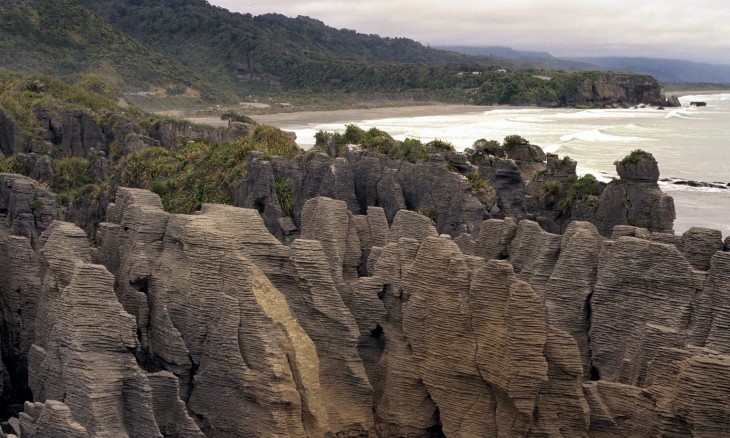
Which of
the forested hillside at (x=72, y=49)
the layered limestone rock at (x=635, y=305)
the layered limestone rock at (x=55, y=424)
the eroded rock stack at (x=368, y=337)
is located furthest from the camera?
the forested hillside at (x=72, y=49)

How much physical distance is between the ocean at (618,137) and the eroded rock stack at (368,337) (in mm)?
27073

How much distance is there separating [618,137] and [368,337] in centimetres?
6996

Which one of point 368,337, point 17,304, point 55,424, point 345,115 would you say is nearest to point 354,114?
point 345,115

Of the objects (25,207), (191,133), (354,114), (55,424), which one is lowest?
(354,114)

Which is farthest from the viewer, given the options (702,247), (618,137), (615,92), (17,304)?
(615,92)

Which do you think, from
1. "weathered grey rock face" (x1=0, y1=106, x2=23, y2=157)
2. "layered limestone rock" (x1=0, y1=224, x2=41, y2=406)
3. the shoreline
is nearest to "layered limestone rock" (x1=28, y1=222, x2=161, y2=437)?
"layered limestone rock" (x1=0, y1=224, x2=41, y2=406)

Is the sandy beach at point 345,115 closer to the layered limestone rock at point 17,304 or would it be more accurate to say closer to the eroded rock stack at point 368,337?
the layered limestone rock at point 17,304

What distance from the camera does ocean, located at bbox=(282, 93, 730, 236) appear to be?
5031 centimetres

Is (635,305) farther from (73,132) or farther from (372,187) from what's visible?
(73,132)

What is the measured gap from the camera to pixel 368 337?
48.4 feet

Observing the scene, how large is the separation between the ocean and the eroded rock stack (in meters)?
27.1

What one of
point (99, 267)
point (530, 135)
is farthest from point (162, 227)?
point (530, 135)

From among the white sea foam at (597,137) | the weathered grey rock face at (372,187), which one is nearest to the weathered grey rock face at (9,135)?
the weathered grey rock face at (372,187)

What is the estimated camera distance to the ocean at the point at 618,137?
50.3 m
